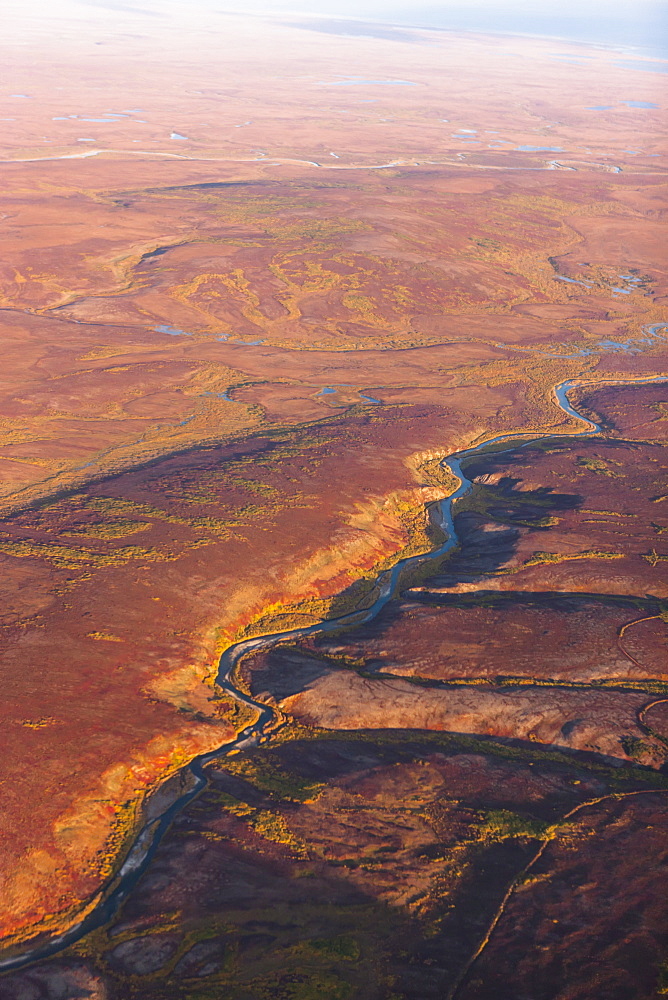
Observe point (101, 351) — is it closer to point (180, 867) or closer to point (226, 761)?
point (226, 761)

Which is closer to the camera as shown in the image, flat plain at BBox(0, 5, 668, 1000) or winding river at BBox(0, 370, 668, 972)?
Answer: flat plain at BBox(0, 5, 668, 1000)

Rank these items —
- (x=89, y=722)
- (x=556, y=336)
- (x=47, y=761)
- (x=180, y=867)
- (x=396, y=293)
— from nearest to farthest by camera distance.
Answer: (x=180, y=867), (x=47, y=761), (x=89, y=722), (x=556, y=336), (x=396, y=293)

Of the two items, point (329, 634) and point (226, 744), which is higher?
point (329, 634)

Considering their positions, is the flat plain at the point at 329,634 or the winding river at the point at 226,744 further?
the winding river at the point at 226,744

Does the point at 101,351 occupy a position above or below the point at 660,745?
above

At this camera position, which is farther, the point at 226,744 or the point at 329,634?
the point at 329,634

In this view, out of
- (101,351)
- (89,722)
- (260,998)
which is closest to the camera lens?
(260,998)

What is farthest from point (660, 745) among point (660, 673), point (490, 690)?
point (490, 690)

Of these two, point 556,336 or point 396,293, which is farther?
point 396,293
